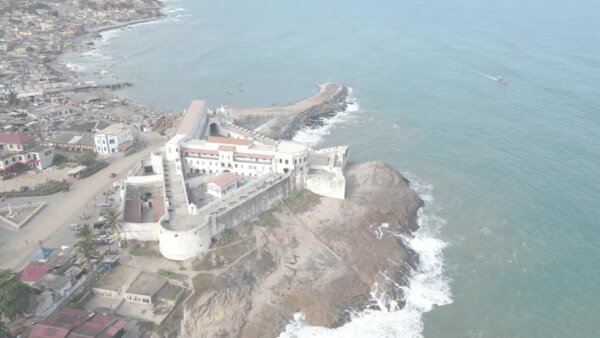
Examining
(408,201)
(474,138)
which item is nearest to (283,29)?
(474,138)

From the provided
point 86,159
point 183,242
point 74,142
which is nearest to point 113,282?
point 183,242

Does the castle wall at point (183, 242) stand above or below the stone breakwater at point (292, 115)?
above

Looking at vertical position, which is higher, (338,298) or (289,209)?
(289,209)

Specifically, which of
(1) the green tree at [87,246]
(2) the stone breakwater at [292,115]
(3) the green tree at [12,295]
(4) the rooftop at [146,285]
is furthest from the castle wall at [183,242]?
(2) the stone breakwater at [292,115]

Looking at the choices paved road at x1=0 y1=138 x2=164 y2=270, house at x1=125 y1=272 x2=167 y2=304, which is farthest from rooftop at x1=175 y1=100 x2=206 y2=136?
house at x1=125 y1=272 x2=167 y2=304

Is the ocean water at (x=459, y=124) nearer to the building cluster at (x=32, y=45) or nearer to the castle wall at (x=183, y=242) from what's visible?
the building cluster at (x=32, y=45)

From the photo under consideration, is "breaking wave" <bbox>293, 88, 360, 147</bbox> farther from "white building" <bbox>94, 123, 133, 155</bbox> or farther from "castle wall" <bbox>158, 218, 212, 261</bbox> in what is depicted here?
"castle wall" <bbox>158, 218, 212, 261</bbox>

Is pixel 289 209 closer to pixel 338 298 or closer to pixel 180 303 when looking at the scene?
pixel 338 298
